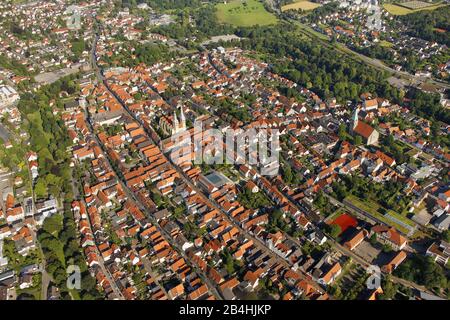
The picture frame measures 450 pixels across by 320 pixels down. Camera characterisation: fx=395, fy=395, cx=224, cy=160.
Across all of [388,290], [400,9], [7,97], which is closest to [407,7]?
[400,9]

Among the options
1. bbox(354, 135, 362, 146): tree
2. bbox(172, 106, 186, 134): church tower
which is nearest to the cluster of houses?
bbox(172, 106, 186, 134): church tower

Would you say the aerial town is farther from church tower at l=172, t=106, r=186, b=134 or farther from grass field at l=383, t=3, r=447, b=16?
grass field at l=383, t=3, r=447, b=16

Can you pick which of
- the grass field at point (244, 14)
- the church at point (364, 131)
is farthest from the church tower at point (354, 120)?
the grass field at point (244, 14)

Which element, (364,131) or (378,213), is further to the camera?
(364,131)

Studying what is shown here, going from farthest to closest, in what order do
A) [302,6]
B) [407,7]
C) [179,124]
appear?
[302,6]
[407,7]
[179,124]

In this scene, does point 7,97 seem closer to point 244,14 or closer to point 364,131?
point 364,131

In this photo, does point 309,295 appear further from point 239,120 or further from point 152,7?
point 152,7

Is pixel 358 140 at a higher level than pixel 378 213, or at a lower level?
higher
